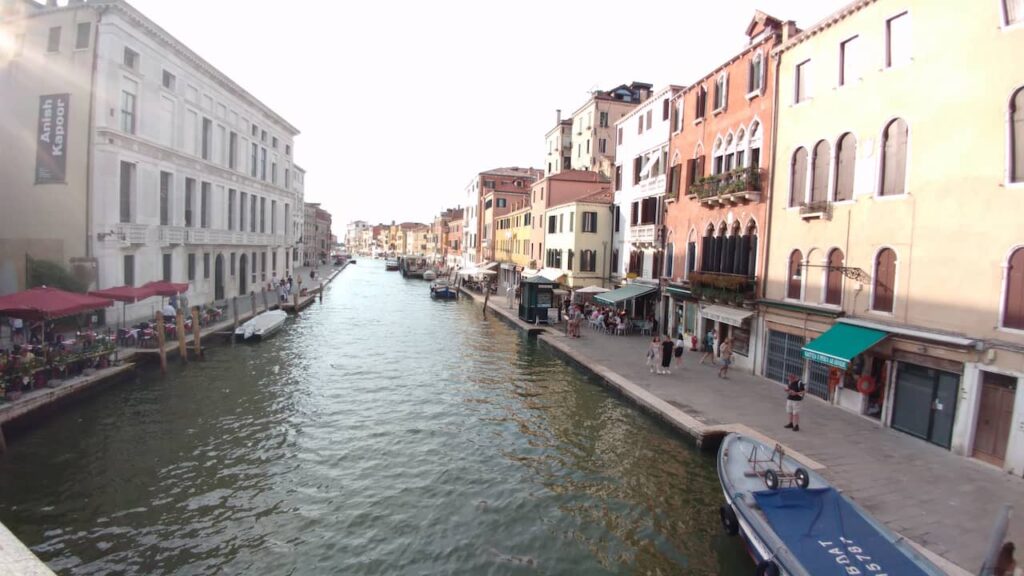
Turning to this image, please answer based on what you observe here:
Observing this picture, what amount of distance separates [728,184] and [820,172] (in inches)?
152

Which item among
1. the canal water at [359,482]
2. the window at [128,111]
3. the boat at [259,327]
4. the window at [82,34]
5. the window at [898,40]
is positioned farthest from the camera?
the boat at [259,327]

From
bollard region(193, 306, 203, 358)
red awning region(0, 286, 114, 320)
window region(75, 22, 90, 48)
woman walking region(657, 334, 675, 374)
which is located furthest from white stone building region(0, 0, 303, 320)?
woman walking region(657, 334, 675, 374)

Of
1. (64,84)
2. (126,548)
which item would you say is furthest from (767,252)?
(64,84)

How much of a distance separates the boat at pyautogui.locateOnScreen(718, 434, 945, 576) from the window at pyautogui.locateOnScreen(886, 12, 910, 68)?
10.1 m

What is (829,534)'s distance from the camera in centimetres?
782

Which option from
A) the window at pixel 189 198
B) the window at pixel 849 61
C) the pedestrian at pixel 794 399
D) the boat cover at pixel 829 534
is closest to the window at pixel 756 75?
the window at pixel 849 61

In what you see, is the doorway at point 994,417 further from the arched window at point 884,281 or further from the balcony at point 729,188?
the balcony at point 729,188

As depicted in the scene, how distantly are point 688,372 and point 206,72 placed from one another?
3166 centimetres

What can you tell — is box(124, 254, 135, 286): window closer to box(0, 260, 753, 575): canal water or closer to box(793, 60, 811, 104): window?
box(0, 260, 753, 575): canal water

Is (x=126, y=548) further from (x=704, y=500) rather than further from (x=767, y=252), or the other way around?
(x=767, y=252)

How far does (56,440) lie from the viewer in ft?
42.7

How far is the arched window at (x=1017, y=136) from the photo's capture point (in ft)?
34.7

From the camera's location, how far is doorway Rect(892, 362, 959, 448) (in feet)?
A: 38.7

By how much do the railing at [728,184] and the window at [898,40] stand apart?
543 cm
